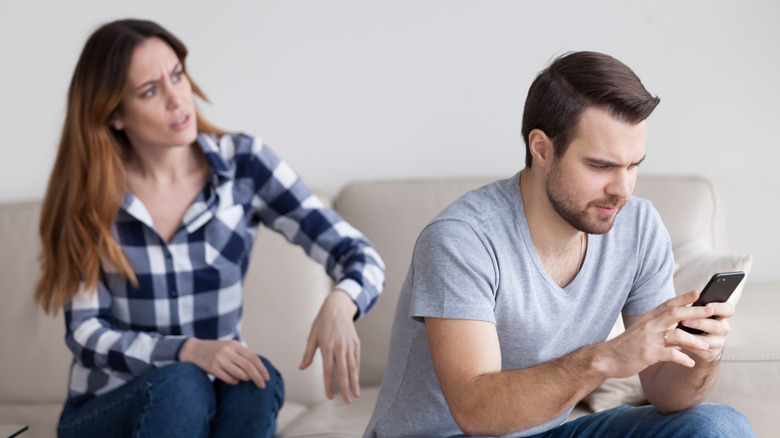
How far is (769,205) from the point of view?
2295 mm

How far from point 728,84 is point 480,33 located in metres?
0.73

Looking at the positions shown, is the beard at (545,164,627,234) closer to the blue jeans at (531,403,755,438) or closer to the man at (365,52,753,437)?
the man at (365,52,753,437)

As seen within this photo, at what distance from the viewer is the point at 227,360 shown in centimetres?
135

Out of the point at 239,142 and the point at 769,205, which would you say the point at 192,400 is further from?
the point at 769,205

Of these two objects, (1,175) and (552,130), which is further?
(1,175)

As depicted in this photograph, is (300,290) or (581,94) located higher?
(581,94)

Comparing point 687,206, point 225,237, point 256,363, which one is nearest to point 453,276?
point 256,363

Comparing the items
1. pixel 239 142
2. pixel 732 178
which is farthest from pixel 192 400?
pixel 732 178

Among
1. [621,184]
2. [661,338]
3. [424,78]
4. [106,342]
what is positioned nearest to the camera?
[661,338]

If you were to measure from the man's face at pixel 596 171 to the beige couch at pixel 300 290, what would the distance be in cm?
74

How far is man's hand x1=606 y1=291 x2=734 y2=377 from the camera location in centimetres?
106

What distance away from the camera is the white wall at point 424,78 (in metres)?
2.24

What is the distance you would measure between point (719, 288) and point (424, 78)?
138 cm

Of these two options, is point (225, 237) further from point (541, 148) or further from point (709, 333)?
point (709, 333)
